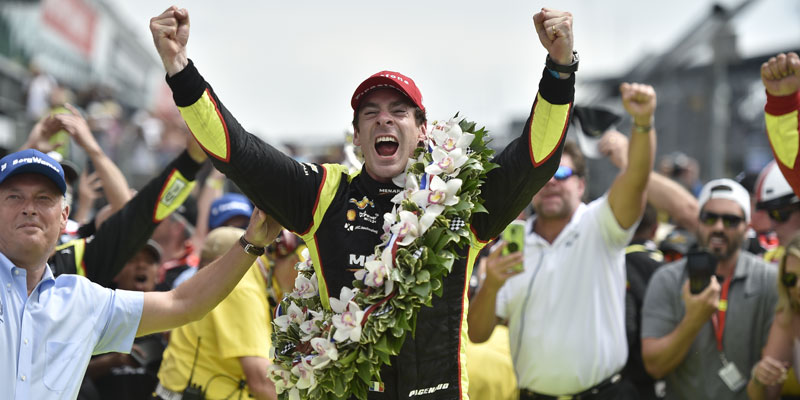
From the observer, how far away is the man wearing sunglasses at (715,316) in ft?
19.6

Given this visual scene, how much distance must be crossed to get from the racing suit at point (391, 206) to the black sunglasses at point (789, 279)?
7.89 ft

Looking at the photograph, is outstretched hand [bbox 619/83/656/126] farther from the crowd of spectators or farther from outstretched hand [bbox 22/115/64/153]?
outstretched hand [bbox 22/115/64/153]

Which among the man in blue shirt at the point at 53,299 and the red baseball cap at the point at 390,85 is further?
the red baseball cap at the point at 390,85

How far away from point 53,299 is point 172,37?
3.96 ft

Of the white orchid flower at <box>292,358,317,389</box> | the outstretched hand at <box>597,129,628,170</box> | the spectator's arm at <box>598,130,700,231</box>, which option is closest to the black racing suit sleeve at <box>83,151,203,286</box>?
the white orchid flower at <box>292,358,317,389</box>

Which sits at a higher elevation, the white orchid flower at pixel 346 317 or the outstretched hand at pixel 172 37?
the outstretched hand at pixel 172 37

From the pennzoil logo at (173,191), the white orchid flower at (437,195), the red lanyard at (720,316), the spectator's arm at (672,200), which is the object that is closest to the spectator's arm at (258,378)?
the pennzoil logo at (173,191)

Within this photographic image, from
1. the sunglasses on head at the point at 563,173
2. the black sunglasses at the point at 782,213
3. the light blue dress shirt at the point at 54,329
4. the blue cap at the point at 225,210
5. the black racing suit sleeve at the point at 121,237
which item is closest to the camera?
the light blue dress shirt at the point at 54,329

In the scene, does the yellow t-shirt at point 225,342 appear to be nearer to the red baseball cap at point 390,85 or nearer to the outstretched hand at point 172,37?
the red baseball cap at point 390,85

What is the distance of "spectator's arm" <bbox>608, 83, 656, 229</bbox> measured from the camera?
5.73m

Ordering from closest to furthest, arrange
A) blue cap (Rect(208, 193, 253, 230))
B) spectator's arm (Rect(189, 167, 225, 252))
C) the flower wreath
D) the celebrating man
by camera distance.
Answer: the celebrating man, the flower wreath, blue cap (Rect(208, 193, 253, 230)), spectator's arm (Rect(189, 167, 225, 252))

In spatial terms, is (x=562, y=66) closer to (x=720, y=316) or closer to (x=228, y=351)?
(x=228, y=351)

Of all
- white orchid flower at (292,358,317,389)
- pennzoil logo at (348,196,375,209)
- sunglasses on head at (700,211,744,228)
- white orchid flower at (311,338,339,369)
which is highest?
sunglasses on head at (700,211,744,228)

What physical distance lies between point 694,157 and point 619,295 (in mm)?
6858
